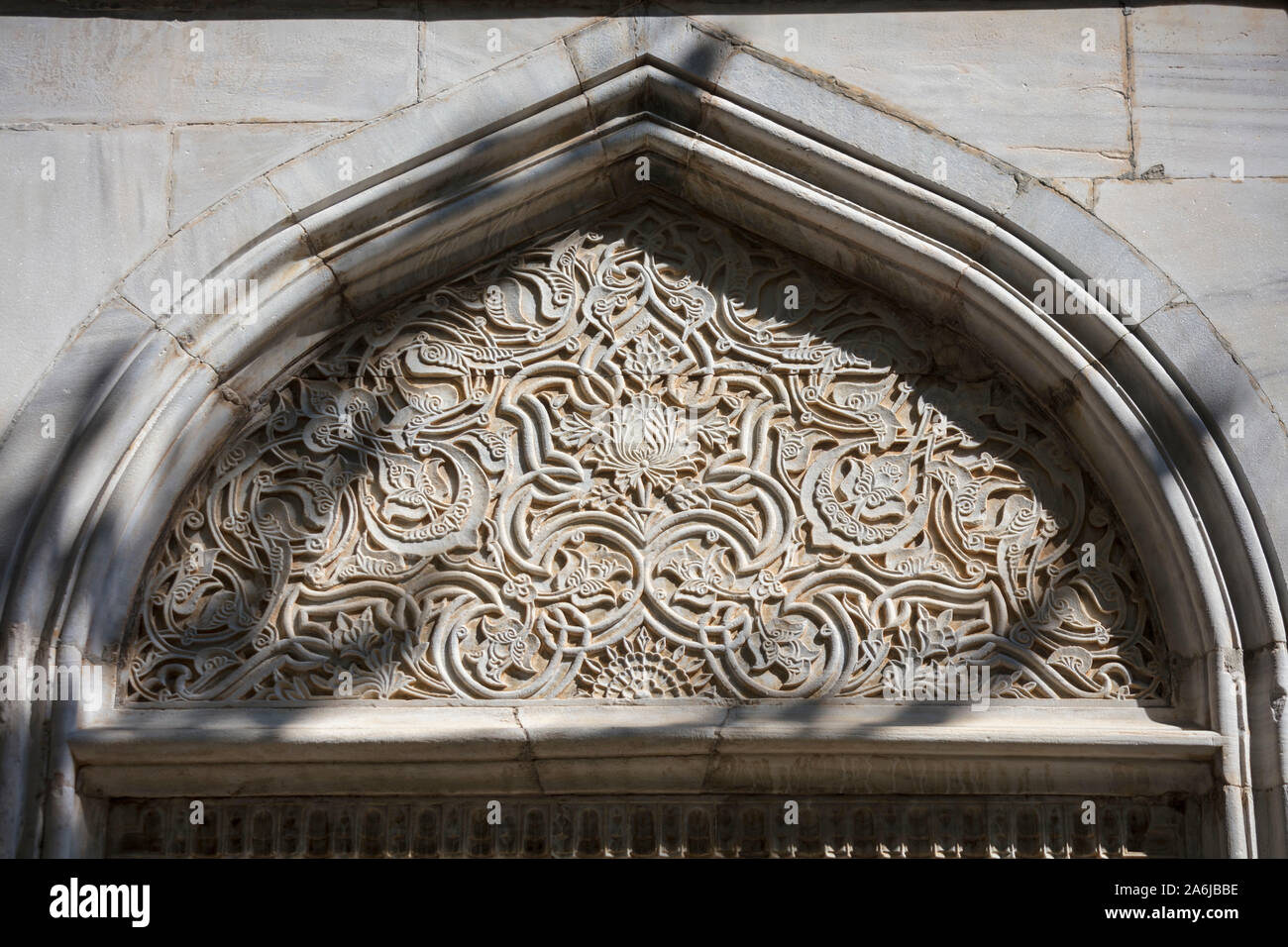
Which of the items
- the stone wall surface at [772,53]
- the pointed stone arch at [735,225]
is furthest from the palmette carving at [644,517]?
the stone wall surface at [772,53]

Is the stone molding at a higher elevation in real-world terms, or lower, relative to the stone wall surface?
lower

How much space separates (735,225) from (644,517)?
90 centimetres

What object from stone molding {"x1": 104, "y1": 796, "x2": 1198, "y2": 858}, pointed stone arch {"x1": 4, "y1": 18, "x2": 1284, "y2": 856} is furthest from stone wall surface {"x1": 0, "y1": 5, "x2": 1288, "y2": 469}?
stone molding {"x1": 104, "y1": 796, "x2": 1198, "y2": 858}

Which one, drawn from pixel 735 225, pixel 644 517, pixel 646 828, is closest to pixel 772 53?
pixel 735 225

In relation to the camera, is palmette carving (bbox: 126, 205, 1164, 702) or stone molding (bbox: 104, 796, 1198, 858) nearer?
stone molding (bbox: 104, 796, 1198, 858)

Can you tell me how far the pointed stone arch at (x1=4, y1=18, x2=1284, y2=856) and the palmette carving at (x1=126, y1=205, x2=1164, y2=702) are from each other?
96mm

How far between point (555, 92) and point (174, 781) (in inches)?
80.3

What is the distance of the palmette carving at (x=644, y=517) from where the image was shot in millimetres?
3736

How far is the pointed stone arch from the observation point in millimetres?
3580

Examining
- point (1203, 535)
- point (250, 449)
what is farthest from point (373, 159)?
point (1203, 535)

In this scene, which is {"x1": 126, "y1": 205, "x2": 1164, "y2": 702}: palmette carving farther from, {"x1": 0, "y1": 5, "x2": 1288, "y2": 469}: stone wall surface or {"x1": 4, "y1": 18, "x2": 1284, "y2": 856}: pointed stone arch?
{"x1": 0, "y1": 5, "x2": 1288, "y2": 469}: stone wall surface

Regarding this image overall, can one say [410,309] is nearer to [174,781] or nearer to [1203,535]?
[174,781]

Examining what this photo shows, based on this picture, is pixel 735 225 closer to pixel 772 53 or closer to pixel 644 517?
pixel 772 53

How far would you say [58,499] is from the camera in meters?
3.69
